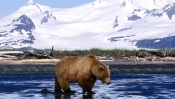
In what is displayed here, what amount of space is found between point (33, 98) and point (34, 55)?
1846 inches

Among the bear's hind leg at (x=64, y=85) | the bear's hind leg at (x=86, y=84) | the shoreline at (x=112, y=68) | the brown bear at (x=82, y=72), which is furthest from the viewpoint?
the shoreline at (x=112, y=68)

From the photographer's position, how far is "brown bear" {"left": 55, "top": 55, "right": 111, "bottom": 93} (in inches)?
1091

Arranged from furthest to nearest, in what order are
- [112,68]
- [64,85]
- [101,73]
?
[112,68] < [64,85] < [101,73]

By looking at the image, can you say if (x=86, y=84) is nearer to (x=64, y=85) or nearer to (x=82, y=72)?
(x=82, y=72)

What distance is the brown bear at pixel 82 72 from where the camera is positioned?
27.7 m

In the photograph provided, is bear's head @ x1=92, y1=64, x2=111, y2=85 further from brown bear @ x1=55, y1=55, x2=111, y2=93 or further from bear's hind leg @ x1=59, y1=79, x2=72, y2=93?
bear's hind leg @ x1=59, y1=79, x2=72, y2=93

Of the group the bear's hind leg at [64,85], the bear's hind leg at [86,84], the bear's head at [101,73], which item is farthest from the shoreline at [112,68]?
the bear's head at [101,73]

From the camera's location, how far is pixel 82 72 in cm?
2812

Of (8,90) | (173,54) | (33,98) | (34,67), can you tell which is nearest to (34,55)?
(34,67)

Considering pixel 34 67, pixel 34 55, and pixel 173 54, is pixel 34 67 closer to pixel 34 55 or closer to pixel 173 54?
pixel 34 55

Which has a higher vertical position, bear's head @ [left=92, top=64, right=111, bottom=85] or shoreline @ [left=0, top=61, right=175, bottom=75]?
bear's head @ [left=92, top=64, right=111, bottom=85]

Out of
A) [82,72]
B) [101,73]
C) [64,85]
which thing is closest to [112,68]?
[64,85]

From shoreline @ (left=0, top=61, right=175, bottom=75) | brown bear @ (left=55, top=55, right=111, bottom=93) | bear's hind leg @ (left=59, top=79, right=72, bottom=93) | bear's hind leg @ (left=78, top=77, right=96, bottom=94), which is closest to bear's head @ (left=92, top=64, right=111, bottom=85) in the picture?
brown bear @ (left=55, top=55, right=111, bottom=93)

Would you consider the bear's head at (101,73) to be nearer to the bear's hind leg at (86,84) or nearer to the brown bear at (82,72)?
the brown bear at (82,72)
